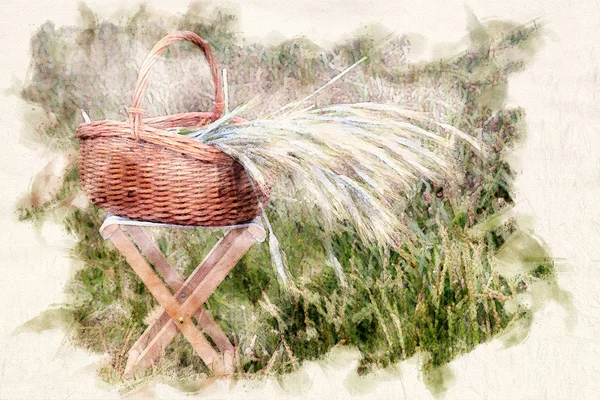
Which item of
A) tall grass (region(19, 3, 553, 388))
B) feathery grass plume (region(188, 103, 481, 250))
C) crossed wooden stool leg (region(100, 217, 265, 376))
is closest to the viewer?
feathery grass plume (region(188, 103, 481, 250))

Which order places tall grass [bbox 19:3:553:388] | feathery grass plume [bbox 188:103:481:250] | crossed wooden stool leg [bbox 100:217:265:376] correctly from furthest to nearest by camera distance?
tall grass [bbox 19:3:553:388] < crossed wooden stool leg [bbox 100:217:265:376] < feathery grass plume [bbox 188:103:481:250]

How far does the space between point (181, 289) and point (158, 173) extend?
48cm

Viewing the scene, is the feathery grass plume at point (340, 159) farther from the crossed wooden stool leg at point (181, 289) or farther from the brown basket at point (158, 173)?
the crossed wooden stool leg at point (181, 289)

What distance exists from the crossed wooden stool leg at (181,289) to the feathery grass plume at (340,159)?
0.31 m

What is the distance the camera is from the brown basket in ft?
7.48

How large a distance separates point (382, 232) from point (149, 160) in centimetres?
74

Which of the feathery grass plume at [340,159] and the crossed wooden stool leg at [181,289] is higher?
the feathery grass plume at [340,159]

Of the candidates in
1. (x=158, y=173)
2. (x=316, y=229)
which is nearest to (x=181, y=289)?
(x=158, y=173)

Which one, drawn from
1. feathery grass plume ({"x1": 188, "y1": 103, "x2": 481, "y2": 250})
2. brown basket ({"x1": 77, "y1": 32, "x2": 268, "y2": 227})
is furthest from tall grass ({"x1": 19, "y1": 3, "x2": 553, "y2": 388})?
brown basket ({"x1": 77, "y1": 32, "x2": 268, "y2": 227})

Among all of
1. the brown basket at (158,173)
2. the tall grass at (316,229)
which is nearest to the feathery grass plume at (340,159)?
the brown basket at (158,173)

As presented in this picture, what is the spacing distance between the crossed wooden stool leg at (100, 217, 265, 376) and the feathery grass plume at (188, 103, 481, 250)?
12.0 inches

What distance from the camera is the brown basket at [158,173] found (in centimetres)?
228

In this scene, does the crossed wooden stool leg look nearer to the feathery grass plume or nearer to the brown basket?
the brown basket

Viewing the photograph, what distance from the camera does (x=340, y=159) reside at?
2232 millimetres
